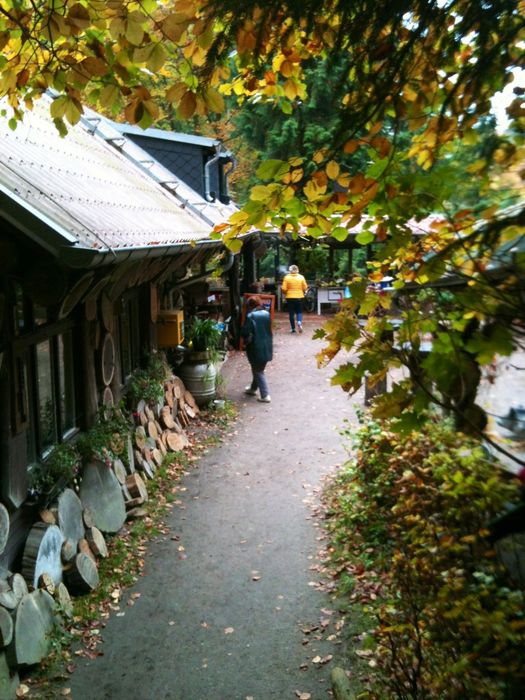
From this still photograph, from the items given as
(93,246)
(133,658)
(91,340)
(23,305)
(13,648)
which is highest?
(93,246)

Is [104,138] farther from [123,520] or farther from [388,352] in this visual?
[388,352]

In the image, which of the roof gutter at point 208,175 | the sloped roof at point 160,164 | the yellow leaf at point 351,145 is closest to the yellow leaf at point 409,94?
the yellow leaf at point 351,145

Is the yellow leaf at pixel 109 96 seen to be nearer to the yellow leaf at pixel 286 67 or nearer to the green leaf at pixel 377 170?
the yellow leaf at pixel 286 67

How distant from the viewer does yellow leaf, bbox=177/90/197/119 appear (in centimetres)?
309

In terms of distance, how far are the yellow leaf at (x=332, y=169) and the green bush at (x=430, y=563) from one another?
165 cm

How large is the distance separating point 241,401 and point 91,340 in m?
5.63

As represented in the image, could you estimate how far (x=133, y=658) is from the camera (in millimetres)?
4836

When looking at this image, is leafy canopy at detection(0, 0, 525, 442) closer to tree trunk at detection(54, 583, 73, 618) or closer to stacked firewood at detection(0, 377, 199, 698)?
stacked firewood at detection(0, 377, 199, 698)

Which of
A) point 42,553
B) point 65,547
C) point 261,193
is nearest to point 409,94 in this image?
point 261,193

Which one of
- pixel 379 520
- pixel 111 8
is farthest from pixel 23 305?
pixel 379 520

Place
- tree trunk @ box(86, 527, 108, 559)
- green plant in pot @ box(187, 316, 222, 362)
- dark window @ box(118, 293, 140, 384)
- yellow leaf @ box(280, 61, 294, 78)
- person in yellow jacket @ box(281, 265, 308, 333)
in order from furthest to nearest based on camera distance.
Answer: person in yellow jacket @ box(281, 265, 308, 333) → green plant in pot @ box(187, 316, 222, 362) → dark window @ box(118, 293, 140, 384) → tree trunk @ box(86, 527, 108, 559) → yellow leaf @ box(280, 61, 294, 78)

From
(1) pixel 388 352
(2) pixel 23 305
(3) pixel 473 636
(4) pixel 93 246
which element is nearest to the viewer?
(1) pixel 388 352

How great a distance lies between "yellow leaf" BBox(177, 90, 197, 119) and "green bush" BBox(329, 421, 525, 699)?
2.22 m

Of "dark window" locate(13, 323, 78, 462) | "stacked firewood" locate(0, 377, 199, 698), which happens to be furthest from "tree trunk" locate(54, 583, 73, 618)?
"dark window" locate(13, 323, 78, 462)
